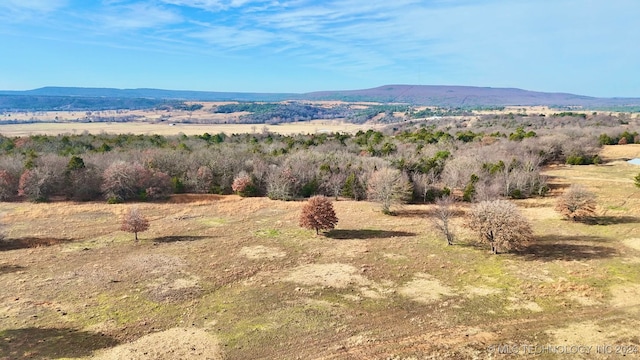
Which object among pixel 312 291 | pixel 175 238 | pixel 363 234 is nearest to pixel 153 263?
pixel 175 238

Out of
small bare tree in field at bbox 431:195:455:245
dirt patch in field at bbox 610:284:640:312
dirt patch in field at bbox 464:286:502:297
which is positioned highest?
small bare tree in field at bbox 431:195:455:245

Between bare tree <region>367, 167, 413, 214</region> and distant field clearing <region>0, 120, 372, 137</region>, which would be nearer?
bare tree <region>367, 167, 413, 214</region>

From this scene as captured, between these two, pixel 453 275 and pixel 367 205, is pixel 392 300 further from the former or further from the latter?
pixel 367 205

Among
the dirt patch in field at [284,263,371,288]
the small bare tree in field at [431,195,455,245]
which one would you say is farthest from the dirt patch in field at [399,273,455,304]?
the small bare tree in field at [431,195,455,245]

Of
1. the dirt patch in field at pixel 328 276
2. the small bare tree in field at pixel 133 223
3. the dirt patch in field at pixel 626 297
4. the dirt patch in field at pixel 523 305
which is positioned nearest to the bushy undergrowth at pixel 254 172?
the small bare tree in field at pixel 133 223

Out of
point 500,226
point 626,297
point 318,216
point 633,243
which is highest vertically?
point 500,226

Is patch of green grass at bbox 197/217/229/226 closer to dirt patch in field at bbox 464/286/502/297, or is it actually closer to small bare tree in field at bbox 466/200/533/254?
small bare tree in field at bbox 466/200/533/254

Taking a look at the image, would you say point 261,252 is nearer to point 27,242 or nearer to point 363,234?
point 363,234
